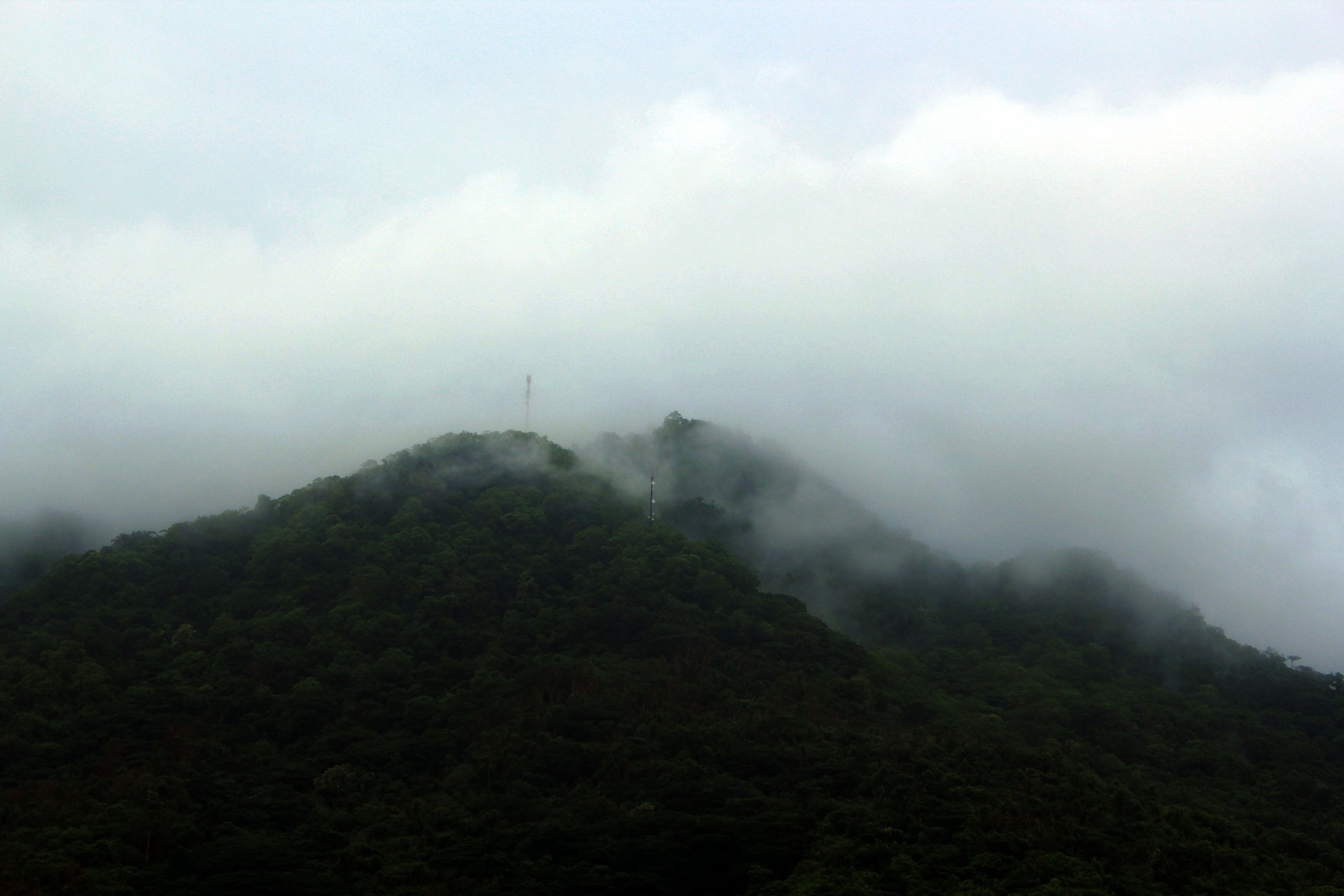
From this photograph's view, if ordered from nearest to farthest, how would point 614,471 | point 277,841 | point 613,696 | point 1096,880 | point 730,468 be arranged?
1. point 1096,880
2. point 277,841
3. point 613,696
4. point 614,471
5. point 730,468

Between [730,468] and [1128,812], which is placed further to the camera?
[730,468]

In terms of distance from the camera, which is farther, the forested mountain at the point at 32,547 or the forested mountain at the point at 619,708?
the forested mountain at the point at 32,547

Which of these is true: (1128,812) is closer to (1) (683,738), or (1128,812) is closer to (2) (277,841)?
(1) (683,738)

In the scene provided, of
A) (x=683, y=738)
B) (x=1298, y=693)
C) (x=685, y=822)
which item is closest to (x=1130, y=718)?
(x=1298, y=693)

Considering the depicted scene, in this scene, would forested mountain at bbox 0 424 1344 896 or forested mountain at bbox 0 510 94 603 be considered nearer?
forested mountain at bbox 0 424 1344 896

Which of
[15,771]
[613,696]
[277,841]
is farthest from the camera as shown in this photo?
[613,696]

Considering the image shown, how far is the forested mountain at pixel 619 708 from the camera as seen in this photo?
42.6 meters

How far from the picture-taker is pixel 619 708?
55156 mm

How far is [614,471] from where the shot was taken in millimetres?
84125

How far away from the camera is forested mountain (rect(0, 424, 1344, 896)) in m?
42.6

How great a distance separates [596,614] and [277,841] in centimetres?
2289

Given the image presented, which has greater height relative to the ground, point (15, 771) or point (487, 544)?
point (487, 544)

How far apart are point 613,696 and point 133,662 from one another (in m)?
21.8

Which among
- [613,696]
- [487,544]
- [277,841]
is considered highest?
[487,544]
